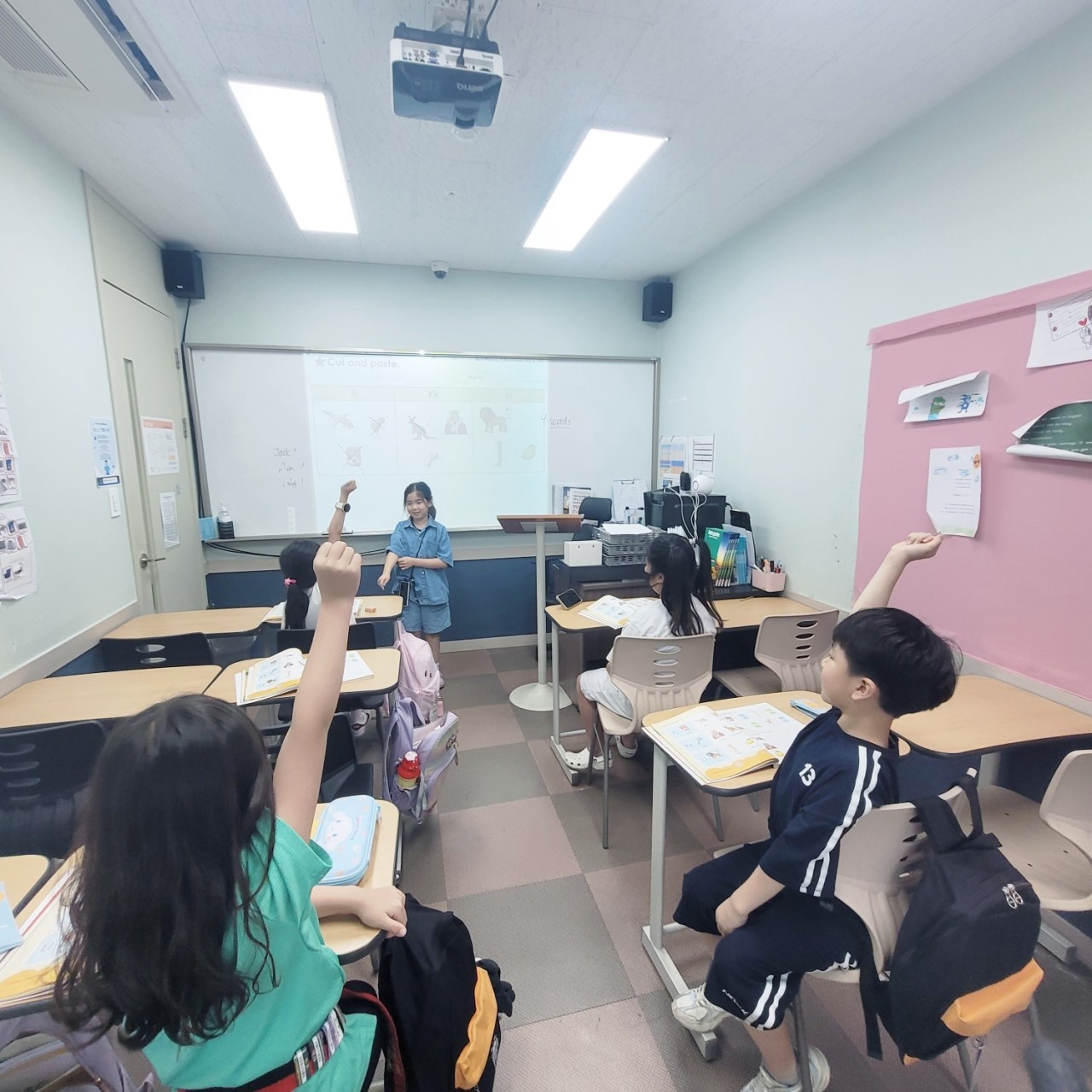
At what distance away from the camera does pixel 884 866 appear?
117 cm

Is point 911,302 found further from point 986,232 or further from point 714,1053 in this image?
point 714,1053

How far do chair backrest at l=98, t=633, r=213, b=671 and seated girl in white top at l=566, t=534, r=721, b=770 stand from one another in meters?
1.70

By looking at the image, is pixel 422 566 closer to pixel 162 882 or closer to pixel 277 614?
pixel 277 614

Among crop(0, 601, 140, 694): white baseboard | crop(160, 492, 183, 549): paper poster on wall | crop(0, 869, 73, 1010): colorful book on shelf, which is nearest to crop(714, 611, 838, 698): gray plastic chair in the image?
crop(0, 869, 73, 1010): colorful book on shelf

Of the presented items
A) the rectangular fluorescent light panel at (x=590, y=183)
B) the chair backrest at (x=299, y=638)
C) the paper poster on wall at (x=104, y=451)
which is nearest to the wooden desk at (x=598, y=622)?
the chair backrest at (x=299, y=638)

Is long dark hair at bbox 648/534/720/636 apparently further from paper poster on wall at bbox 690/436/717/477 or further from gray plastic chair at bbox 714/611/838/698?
paper poster on wall at bbox 690/436/717/477

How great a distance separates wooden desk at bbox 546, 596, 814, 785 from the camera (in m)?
2.65

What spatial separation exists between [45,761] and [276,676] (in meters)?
0.63

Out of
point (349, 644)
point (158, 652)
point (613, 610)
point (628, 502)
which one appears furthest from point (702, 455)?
point (158, 652)

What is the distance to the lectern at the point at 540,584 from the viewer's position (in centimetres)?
320

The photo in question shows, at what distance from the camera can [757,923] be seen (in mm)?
1247

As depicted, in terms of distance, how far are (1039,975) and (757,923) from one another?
1.67 ft

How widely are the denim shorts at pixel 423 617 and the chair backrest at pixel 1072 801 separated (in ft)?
9.87

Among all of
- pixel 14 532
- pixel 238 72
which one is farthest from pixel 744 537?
pixel 14 532
